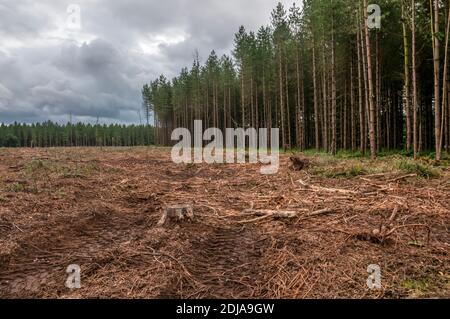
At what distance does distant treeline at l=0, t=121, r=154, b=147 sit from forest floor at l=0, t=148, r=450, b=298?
110 m

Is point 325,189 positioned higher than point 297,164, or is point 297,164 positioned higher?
point 297,164

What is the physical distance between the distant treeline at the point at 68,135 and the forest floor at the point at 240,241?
11005 centimetres

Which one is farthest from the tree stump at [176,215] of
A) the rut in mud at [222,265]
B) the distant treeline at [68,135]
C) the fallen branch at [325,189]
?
the distant treeline at [68,135]

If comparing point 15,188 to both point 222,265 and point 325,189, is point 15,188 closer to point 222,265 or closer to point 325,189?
point 222,265

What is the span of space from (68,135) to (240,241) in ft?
422

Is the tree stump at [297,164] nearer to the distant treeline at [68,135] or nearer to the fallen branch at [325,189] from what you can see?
the fallen branch at [325,189]

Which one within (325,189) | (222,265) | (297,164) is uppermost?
(297,164)

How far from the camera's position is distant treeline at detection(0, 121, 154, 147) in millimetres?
115812

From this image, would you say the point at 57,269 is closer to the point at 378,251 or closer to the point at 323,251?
the point at 323,251

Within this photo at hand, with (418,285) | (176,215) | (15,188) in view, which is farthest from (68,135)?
(418,285)

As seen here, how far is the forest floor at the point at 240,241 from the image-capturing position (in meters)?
3.71

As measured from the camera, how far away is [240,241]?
17.3 ft

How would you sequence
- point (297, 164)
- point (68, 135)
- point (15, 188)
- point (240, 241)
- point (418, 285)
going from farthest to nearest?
point (68, 135), point (297, 164), point (15, 188), point (240, 241), point (418, 285)
